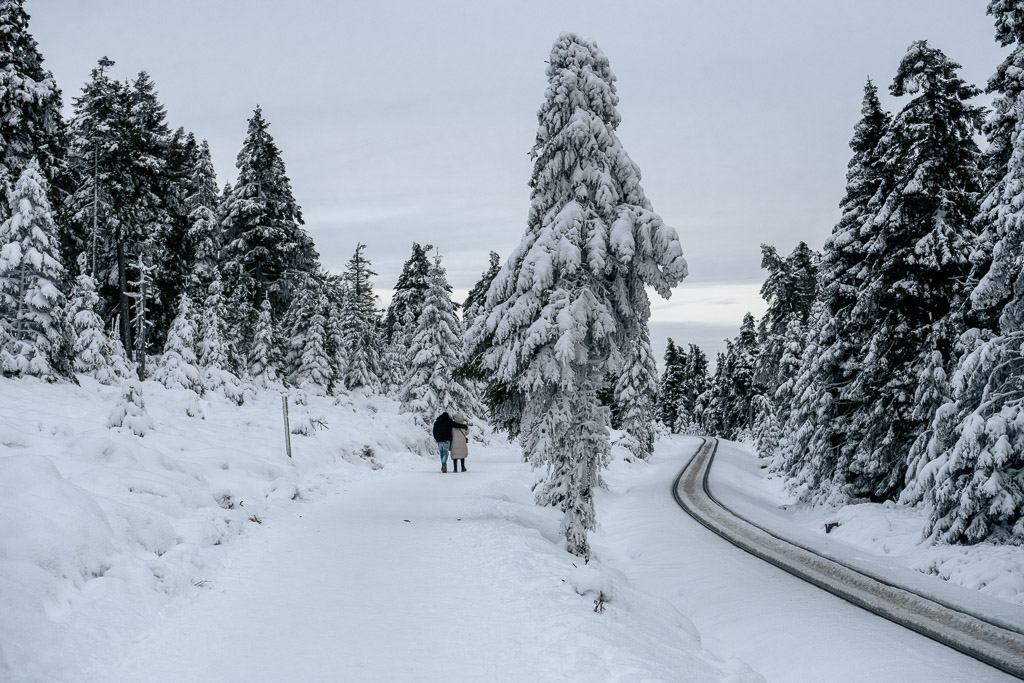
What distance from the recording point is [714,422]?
323 ft

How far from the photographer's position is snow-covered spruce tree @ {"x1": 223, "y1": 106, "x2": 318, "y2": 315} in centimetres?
3962

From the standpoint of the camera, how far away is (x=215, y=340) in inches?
1293

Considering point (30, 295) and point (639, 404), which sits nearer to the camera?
point (30, 295)

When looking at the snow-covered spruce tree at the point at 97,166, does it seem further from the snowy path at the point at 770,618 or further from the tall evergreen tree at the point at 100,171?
the snowy path at the point at 770,618

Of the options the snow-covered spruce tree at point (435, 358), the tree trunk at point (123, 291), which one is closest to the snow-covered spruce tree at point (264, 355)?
the tree trunk at point (123, 291)

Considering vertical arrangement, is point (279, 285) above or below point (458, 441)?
above

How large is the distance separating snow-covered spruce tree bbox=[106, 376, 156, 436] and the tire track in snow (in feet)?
42.7

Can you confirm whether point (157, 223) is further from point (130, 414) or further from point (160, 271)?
Result: point (130, 414)

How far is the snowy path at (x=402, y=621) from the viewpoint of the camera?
519cm

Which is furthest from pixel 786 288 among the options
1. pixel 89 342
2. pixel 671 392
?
pixel 671 392

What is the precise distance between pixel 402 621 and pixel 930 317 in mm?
17055

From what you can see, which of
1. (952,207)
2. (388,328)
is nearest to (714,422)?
(388,328)

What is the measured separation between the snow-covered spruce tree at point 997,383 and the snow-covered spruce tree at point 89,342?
24149mm

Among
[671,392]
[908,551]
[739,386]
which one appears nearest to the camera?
[908,551]
